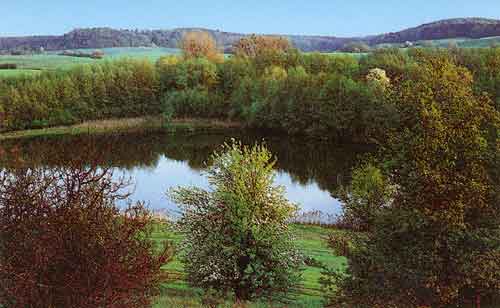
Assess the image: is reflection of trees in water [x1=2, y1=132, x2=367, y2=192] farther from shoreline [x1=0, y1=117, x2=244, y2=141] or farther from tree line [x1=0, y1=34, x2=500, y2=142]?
tree line [x1=0, y1=34, x2=500, y2=142]

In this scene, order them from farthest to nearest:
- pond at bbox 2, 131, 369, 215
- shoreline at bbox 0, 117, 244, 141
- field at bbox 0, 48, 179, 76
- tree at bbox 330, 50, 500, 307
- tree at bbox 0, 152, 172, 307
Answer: field at bbox 0, 48, 179, 76 < shoreline at bbox 0, 117, 244, 141 < pond at bbox 2, 131, 369, 215 < tree at bbox 330, 50, 500, 307 < tree at bbox 0, 152, 172, 307

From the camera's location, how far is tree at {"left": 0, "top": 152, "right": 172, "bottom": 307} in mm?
9203

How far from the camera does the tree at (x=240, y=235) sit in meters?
17.3

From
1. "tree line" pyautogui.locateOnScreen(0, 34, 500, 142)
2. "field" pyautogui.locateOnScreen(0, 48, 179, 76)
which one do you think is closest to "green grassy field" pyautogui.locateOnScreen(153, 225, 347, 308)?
"tree line" pyautogui.locateOnScreen(0, 34, 500, 142)

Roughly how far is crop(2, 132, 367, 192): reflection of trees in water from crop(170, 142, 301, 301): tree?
26.9 meters

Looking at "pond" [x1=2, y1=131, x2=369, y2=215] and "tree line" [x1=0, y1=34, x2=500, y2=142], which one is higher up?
"tree line" [x1=0, y1=34, x2=500, y2=142]

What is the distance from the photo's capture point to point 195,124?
81.7 m

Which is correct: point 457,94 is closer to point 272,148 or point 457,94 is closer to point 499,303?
point 499,303

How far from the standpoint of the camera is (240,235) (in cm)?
1753

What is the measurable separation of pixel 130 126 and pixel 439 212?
7127 centimetres

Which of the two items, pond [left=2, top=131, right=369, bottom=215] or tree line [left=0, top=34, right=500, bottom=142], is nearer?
pond [left=2, top=131, right=369, bottom=215]

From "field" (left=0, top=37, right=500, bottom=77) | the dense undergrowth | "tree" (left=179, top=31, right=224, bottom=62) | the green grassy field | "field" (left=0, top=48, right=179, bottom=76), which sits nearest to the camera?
the green grassy field

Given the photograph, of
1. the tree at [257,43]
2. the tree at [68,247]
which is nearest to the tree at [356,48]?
the tree at [257,43]

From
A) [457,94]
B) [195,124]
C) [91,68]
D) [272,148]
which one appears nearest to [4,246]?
[457,94]
